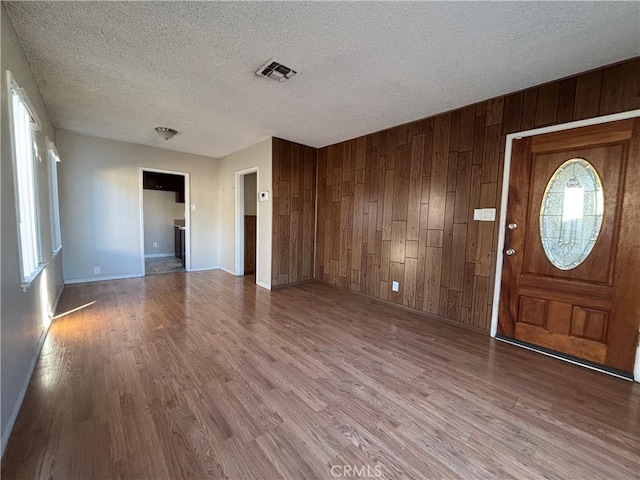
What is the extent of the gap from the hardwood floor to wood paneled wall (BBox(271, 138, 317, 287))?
1694 millimetres

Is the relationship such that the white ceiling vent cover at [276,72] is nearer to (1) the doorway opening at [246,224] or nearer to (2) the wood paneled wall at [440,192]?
(2) the wood paneled wall at [440,192]

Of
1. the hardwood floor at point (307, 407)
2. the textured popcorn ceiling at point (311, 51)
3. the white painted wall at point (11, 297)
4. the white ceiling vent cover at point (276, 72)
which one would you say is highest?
the textured popcorn ceiling at point (311, 51)

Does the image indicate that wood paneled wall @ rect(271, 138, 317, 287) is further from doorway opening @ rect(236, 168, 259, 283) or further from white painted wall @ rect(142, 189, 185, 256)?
white painted wall @ rect(142, 189, 185, 256)

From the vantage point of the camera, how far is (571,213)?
2283 mm

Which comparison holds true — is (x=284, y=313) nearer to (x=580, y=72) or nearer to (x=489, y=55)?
(x=489, y=55)

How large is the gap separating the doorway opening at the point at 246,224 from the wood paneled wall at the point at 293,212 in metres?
0.81

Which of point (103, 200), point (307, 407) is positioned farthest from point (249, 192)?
point (307, 407)

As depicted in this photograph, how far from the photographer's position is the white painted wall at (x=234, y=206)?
4.30 m

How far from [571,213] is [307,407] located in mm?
2775

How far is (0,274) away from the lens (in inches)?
53.9

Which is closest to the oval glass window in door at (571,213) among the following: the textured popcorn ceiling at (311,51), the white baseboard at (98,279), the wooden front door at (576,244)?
the wooden front door at (576,244)

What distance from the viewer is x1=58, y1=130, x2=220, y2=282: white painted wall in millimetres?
4184

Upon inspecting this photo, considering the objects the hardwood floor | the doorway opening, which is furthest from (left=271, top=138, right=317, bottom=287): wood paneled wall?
the hardwood floor

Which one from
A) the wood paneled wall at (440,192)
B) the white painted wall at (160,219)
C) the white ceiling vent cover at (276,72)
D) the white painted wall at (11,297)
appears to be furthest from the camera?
the white painted wall at (160,219)
